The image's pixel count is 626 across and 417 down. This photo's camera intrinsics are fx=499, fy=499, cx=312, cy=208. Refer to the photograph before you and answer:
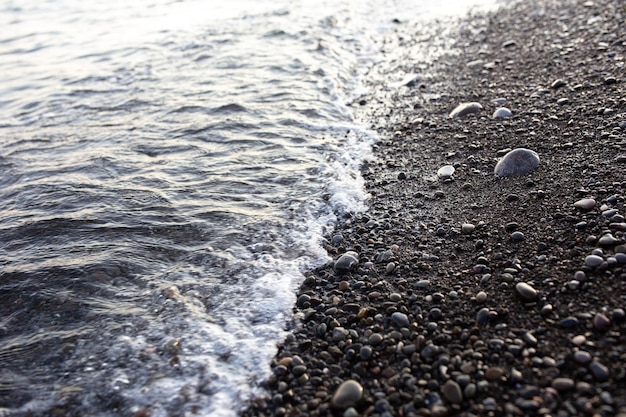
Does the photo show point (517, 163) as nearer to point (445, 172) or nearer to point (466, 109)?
point (445, 172)

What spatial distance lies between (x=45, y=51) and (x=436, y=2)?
33.3 ft

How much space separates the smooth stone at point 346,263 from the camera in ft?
13.9

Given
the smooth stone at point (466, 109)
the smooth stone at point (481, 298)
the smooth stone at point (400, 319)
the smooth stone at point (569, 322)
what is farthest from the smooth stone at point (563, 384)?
the smooth stone at point (466, 109)

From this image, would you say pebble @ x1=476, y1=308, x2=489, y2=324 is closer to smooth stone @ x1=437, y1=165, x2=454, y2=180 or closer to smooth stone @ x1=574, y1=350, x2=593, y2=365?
smooth stone @ x1=574, y1=350, x2=593, y2=365

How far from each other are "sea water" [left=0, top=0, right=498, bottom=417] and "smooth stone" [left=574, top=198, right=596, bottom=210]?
2.04 m

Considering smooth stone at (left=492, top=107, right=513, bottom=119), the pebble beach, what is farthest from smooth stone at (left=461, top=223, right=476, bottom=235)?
smooth stone at (left=492, top=107, right=513, bottom=119)

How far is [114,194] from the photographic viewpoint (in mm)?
5746

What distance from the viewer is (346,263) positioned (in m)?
4.24

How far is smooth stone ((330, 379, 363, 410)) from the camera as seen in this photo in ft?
9.75

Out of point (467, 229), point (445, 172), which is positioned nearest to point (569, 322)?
point (467, 229)

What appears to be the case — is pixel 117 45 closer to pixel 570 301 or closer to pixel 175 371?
pixel 175 371

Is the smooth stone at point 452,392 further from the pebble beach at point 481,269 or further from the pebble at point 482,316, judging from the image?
the pebble at point 482,316

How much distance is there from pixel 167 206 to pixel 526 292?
12.1ft

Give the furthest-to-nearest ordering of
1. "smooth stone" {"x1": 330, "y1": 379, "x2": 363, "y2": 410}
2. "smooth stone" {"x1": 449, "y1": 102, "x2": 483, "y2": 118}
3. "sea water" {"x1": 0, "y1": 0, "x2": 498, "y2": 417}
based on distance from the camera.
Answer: "smooth stone" {"x1": 449, "y1": 102, "x2": 483, "y2": 118} < "sea water" {"x1": 0, "y1": 0, "x2": 498, "y2": 417} < "smooth stone" {"x1": 330, "y1": 379, "x2": 363, "y2": 410}
